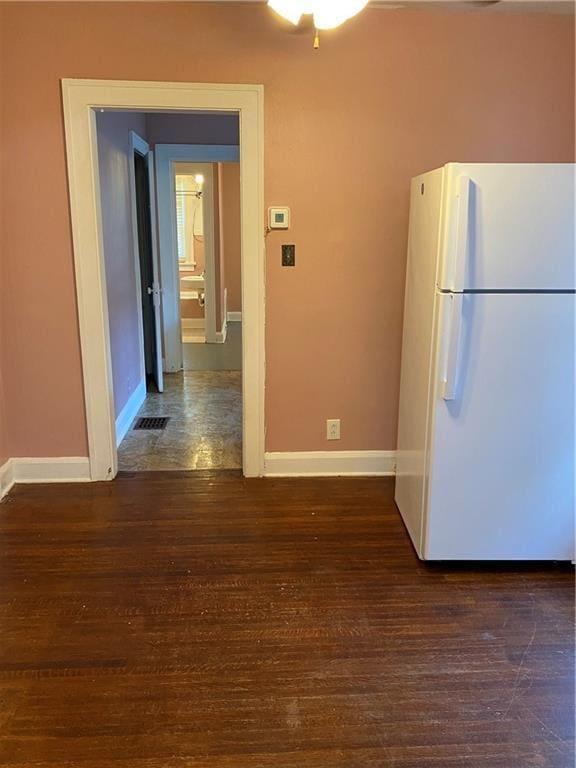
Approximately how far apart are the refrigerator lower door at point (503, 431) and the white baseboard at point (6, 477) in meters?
2.29

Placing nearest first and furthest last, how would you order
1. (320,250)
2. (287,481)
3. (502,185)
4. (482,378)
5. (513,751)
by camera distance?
(513,751) < (502,185) < (482,378) < (320,250) < (287,481)

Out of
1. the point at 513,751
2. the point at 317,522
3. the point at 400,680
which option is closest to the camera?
the point at 513,751

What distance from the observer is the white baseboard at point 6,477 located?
3.08 m

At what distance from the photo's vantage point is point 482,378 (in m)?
2.23

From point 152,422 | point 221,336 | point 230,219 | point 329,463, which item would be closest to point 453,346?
point 329,463

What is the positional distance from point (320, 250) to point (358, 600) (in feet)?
5.96

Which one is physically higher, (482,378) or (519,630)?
(482,378)

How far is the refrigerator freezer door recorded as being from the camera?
2.06 metres

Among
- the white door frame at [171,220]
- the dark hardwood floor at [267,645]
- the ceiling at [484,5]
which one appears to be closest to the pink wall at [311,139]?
the ceiling at [484,5]

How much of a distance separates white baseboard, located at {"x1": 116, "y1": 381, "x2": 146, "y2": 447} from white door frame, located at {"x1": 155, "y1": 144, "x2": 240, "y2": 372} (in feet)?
3.64

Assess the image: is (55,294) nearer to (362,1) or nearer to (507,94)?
(362,1)

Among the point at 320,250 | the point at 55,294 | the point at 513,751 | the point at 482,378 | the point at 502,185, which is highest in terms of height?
the point at 502,185

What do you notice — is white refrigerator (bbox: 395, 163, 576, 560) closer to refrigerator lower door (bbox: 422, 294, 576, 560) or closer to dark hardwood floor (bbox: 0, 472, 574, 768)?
refrigerator lower door (bbox: 422, 294, 576, 560)

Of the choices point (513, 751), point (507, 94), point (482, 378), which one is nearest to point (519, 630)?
point (513, 751)
